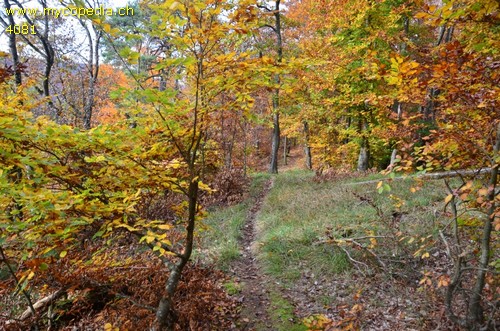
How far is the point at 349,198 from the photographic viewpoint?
886 cm

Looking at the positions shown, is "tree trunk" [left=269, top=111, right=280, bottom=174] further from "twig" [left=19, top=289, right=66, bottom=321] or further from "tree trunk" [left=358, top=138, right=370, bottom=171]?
"twig" [left=19, top=289, right=66, bottom=321]

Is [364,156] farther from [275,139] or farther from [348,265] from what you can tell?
[348,265]

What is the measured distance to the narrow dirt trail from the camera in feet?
15.0

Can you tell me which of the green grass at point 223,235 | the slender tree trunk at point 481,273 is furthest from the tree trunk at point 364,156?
the slender tree trunk at point 481,273

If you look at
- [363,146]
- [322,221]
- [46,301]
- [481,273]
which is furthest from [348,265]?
[363,146]

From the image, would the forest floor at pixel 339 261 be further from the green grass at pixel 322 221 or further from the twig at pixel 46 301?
the twig at pixel 46 301

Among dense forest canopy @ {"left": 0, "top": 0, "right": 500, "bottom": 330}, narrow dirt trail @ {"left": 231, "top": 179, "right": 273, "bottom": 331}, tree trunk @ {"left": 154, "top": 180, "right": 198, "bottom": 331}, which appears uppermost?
dense forest canopy @ {"left": 0, "top": 0, "right": 500, "bottom": 330}

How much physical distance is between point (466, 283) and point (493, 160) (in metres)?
2.71

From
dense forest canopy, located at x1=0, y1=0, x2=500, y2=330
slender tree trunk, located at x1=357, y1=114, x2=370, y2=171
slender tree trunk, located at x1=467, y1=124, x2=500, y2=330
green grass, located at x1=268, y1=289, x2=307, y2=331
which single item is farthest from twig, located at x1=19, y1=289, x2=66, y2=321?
slender tree trunk, located at x1=357, y1=114, x2=370, y2=171

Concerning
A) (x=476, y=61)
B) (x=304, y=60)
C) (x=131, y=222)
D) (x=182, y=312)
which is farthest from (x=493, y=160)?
(x=182, y=312)

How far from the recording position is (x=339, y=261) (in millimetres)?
5723

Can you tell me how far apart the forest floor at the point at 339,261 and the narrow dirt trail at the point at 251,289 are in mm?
17

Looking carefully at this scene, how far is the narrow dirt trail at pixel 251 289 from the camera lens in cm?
457

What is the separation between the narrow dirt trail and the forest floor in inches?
0.7
